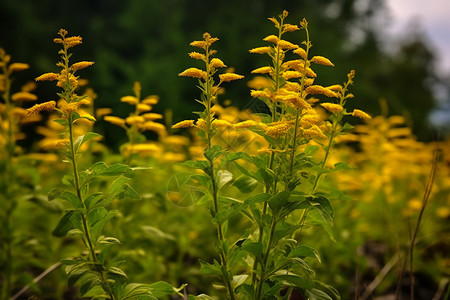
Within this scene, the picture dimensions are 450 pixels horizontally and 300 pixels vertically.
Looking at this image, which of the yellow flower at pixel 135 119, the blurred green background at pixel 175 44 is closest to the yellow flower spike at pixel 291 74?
the yellow flower at pixel 135 119

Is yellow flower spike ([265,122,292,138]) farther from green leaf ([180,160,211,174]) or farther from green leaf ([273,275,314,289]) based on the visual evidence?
green leaf ([273,275,314,289])

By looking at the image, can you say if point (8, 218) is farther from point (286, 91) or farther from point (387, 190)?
point (387, 190)

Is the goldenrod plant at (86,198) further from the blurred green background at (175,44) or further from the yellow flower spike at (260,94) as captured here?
the blurred green background at (175,44)

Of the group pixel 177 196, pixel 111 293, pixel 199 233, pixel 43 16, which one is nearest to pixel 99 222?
pixel 111 293

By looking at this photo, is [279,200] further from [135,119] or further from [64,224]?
[135,119]

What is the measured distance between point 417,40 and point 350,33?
5.28m

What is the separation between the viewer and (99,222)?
5.80ft

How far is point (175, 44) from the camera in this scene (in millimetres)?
13508

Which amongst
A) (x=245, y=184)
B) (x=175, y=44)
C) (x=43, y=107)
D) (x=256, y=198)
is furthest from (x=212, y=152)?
(x=175, y=44)

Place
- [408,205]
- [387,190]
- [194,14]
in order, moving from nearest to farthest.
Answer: [387,190]
[408,205]
[194,14]

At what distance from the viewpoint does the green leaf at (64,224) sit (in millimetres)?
1768

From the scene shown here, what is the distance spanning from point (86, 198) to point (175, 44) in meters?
12.2

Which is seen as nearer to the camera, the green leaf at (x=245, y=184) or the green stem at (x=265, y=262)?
the green stem at (x=265, y=262)

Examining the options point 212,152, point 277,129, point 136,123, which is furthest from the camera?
point 136,123
